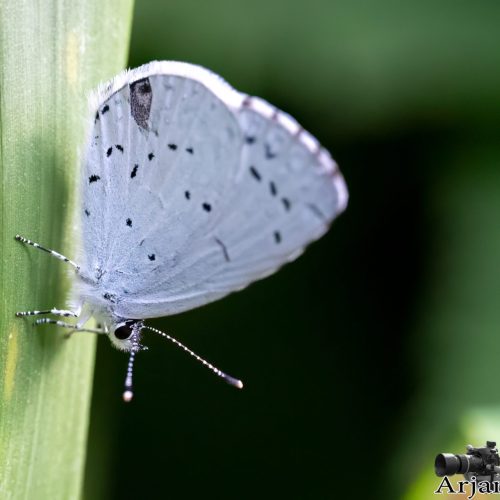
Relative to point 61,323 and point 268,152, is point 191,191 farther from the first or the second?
point 61,323

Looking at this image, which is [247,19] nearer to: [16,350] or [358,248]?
[358,248]

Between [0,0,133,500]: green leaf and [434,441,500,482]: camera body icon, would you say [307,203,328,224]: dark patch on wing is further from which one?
[434,441,500,482]: camera body icon

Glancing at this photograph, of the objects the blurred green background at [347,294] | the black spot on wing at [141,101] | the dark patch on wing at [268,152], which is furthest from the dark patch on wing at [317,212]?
the blurred green background at [347,294]

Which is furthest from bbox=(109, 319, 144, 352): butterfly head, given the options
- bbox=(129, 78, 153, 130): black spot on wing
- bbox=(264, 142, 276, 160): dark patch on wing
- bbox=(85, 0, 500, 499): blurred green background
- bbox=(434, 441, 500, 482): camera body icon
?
bbox=(85, 0, 500, 499): blurred green background

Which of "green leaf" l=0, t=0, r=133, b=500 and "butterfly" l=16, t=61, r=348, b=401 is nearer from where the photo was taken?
"green leaf" l=0, t=0, r=133, b=500

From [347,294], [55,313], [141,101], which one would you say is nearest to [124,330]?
[55,313]

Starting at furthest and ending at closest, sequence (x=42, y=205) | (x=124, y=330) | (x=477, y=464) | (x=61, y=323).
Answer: (x=124, y=330)
(x=477, y=464)
(x=61, y=323)
(x=42, y=205)

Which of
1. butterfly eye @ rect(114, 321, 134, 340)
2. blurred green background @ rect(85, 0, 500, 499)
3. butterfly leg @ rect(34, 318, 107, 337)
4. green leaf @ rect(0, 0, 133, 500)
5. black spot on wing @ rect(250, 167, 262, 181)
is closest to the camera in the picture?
green leaf @ rect(0, 0, 133, 500)
